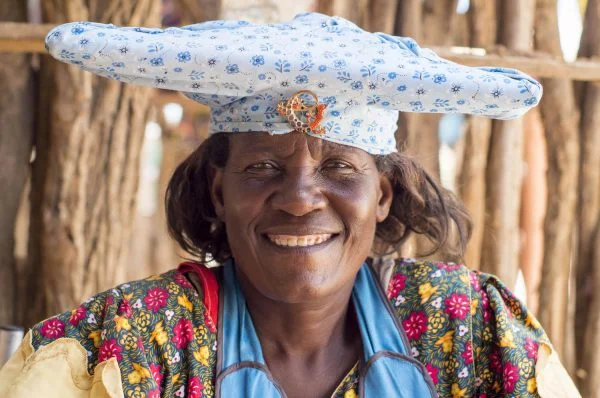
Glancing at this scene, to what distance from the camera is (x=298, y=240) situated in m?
2.08

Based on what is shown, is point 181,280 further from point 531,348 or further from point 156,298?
point 531,348

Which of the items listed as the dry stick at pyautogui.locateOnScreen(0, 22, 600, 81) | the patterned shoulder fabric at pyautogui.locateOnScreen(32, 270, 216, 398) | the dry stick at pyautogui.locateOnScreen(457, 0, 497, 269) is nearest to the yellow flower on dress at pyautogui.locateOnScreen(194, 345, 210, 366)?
the patterned shoulder fabric at pyautogui.locateOnScreen(32, 270, 216, 398)

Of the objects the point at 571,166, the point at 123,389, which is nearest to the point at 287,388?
the point at 123,389

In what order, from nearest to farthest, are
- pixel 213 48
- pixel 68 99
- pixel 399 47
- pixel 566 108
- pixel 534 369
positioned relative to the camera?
pixel 213 48 < pixel 399 47 < pixel 534 369 < pixel 68 99 < pixel 566 108

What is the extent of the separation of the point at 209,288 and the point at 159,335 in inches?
7.9

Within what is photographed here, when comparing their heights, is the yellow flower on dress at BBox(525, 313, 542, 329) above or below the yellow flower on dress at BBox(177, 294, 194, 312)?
below

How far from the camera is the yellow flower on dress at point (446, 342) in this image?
2.24m

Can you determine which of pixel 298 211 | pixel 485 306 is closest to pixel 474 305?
pixel 485 306

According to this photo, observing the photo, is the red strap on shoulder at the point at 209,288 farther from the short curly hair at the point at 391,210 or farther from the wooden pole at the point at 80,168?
the wooden pole at the point at 80,168

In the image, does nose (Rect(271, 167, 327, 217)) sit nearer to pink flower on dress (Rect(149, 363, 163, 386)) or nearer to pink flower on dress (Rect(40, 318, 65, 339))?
pink flower on dress (Rect(149, 363, 163, 386))

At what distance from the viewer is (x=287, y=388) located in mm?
2195

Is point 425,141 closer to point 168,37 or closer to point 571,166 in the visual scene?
point 571,166

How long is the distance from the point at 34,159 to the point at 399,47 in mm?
1493

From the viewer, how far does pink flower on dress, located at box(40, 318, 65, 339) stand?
2.08m
